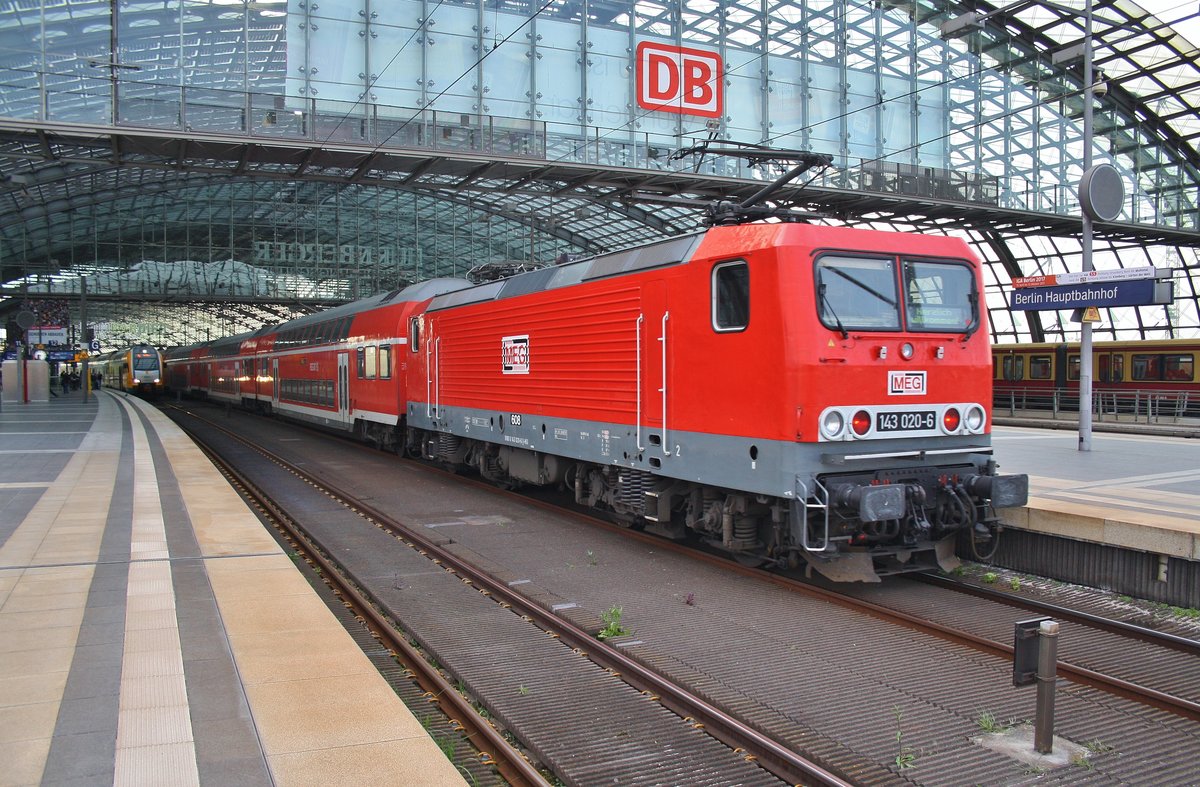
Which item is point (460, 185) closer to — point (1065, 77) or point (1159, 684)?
point (1159, 684)

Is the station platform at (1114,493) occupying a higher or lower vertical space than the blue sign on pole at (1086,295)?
lower

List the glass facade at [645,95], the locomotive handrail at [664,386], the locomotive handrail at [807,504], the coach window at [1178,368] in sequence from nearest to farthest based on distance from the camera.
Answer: the locomotive handrail at [807,504], the locomotive handrail at [664,386], the glass facade at [645,95], the coach window at [1178,368]

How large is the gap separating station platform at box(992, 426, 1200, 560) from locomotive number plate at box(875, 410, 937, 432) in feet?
→ 6.28

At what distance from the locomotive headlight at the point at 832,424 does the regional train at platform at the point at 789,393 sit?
0.01m

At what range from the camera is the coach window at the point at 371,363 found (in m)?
19.9

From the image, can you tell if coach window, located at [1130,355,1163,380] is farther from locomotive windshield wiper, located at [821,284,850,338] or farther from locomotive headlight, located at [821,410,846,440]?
locomotive headlight, located at [821,410,846,440]

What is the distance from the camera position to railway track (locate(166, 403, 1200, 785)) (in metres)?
4.87

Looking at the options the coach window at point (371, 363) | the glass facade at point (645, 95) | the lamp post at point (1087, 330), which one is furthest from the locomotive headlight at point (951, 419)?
the coach window at point (371, 363)

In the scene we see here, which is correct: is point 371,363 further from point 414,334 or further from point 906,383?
point 906,383

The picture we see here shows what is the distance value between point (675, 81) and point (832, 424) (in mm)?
20067

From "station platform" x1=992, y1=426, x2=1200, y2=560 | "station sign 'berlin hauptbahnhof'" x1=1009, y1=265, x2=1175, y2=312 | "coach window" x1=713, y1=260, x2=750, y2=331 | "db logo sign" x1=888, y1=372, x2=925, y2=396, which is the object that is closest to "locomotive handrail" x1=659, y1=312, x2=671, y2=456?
"coach window" x1=713, y1=260, x2=750, y2=331

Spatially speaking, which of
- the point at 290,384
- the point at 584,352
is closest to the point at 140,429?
the point at 290,384

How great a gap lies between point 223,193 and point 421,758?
50432 millimetres

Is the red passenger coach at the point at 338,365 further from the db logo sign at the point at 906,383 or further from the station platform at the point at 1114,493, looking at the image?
the db logo sign at the point at 906,383
